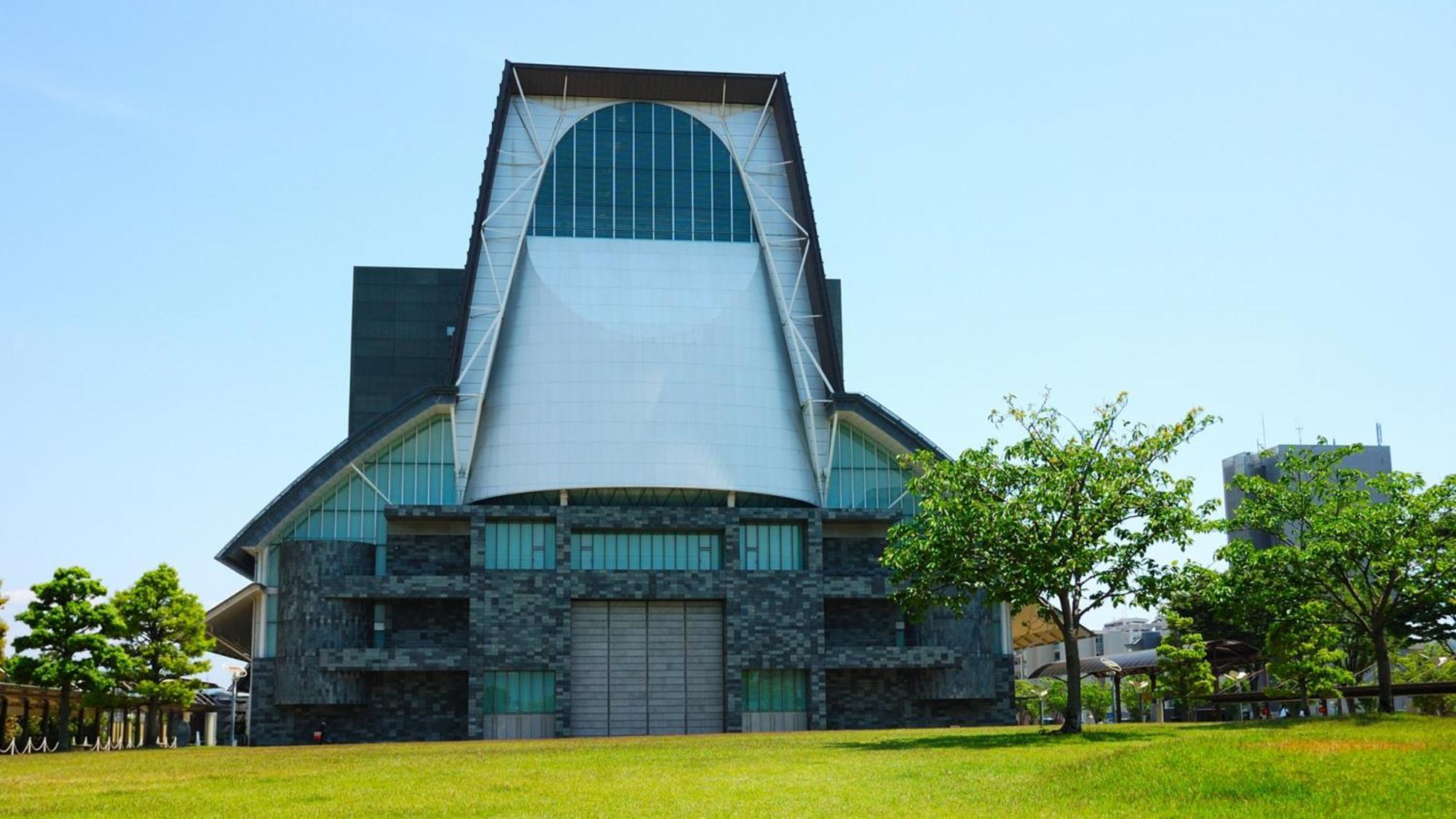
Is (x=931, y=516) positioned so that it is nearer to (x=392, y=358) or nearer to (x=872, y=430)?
(x=872, y=430)

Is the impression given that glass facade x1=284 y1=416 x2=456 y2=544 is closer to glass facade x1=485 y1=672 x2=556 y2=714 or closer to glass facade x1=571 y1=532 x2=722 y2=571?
glass facade x1=571 y1=532 x2=722 y2=571

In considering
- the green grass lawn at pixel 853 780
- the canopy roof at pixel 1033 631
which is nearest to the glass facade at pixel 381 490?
the green grass lawn at pixel 853 780

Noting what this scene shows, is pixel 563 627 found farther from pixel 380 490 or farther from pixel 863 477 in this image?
pixel 863 477

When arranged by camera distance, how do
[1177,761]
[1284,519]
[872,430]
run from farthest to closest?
[872,430]
[1284,519]
[1177,761]

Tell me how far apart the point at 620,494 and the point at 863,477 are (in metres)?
13.2

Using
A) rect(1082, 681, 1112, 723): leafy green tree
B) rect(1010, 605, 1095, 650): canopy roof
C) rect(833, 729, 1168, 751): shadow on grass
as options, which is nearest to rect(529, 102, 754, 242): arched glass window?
rect(1010, 605, 1095, 650): canopy roof

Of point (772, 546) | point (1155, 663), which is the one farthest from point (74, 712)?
point (1155, 663)

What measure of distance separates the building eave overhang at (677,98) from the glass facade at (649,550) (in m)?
11.0

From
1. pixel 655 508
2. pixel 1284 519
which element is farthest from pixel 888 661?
pixel 1284 519

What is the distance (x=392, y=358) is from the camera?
263 feet

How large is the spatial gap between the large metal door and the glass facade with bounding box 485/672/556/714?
1.15 m

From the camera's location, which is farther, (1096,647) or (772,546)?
(1096,647)

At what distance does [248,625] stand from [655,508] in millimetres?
29648

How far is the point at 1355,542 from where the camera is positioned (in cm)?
4428
